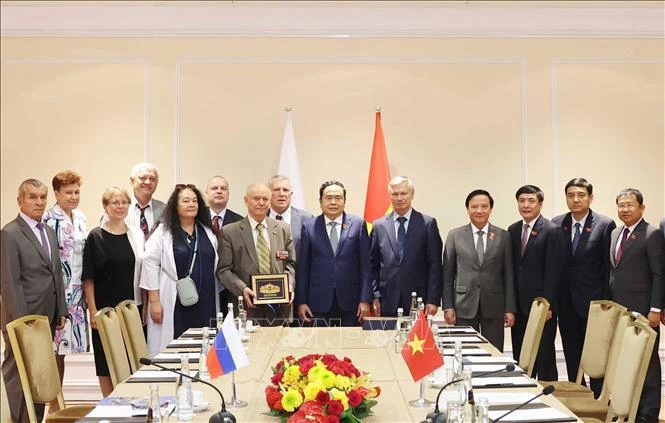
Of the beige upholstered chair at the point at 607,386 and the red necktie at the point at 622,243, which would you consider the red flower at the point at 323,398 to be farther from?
the red necktie at the point at 622,243

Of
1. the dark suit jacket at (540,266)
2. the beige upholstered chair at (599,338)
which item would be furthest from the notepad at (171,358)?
the dark suit jacket at (540,266)

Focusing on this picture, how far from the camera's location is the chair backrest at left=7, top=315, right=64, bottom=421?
326cm

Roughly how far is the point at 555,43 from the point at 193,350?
4.67 meters

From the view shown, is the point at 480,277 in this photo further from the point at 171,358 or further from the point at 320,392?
the point at 320,392

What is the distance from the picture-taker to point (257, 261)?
207 inches

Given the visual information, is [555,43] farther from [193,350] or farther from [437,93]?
[193,350]

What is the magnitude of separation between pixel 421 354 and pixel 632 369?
1.12 m

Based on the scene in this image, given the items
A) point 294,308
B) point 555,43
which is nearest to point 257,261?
point 294,308

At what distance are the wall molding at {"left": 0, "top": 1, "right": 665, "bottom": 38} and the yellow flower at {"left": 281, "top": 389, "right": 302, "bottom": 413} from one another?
4947mm

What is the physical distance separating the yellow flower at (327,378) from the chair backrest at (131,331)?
2.11 m

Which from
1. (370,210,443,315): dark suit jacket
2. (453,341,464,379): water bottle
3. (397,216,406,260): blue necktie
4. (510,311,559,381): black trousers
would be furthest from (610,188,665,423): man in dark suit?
(453,341,464,379): water bottle

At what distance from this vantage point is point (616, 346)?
3600mm

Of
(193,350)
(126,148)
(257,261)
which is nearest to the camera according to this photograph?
(193,350)

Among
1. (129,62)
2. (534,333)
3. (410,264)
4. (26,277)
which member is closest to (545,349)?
(410,264)
